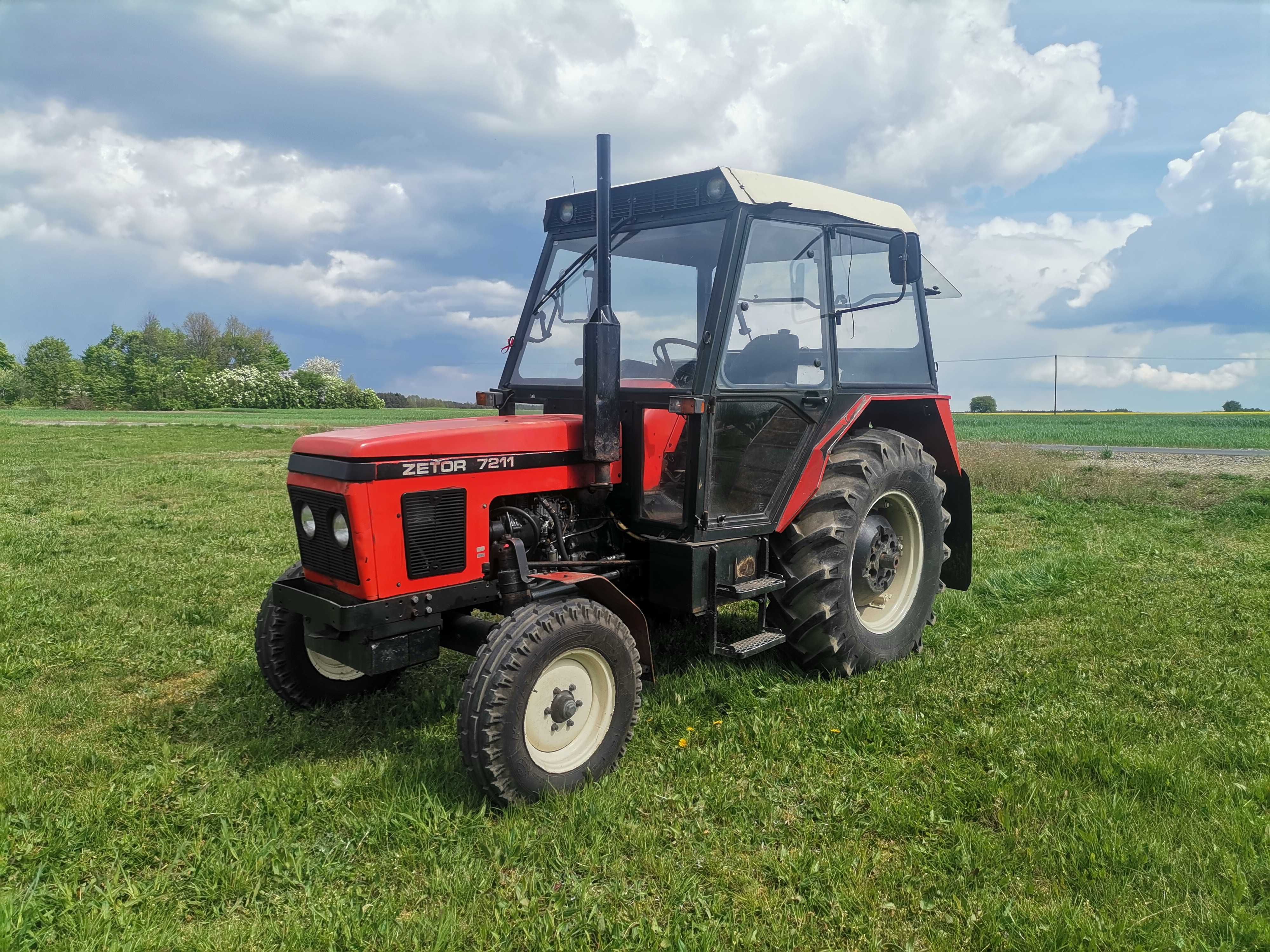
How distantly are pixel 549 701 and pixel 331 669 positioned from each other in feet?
4.80

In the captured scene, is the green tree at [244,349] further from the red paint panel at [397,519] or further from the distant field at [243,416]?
the red paint panel at [397,519]

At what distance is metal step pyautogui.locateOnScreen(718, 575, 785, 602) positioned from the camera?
4.27 m

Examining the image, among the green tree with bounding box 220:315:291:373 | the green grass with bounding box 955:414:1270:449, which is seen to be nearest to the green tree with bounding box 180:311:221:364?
Result: the green tree with bounding box 220:315:291:373

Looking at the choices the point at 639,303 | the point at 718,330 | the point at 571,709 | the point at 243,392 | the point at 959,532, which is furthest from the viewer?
the point at 243,392

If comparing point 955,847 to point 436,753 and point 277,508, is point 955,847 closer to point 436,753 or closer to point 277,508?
point 436,753

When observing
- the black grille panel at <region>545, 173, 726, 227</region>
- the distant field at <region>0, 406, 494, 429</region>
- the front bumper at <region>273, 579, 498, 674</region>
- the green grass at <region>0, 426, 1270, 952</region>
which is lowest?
the green grass at <region>0, 426, 1270, 952</region>

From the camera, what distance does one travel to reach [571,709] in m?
3.59

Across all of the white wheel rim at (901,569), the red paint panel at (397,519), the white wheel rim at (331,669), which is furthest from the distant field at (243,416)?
the red paint panel at (397,519)

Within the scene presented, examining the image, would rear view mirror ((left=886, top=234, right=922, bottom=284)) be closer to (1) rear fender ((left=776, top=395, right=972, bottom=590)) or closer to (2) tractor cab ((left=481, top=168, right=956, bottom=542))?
(2) tractor cab ((left=481, top=168, right=956, bottom=542))

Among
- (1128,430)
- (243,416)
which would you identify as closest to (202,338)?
(243,416)

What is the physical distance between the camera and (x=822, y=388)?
4754 millimetres

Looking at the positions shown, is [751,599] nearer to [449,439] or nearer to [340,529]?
[449,439]

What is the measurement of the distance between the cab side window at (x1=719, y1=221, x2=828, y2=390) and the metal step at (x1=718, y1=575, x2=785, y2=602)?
980 millimetres

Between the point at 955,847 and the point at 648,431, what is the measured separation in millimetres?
2182
